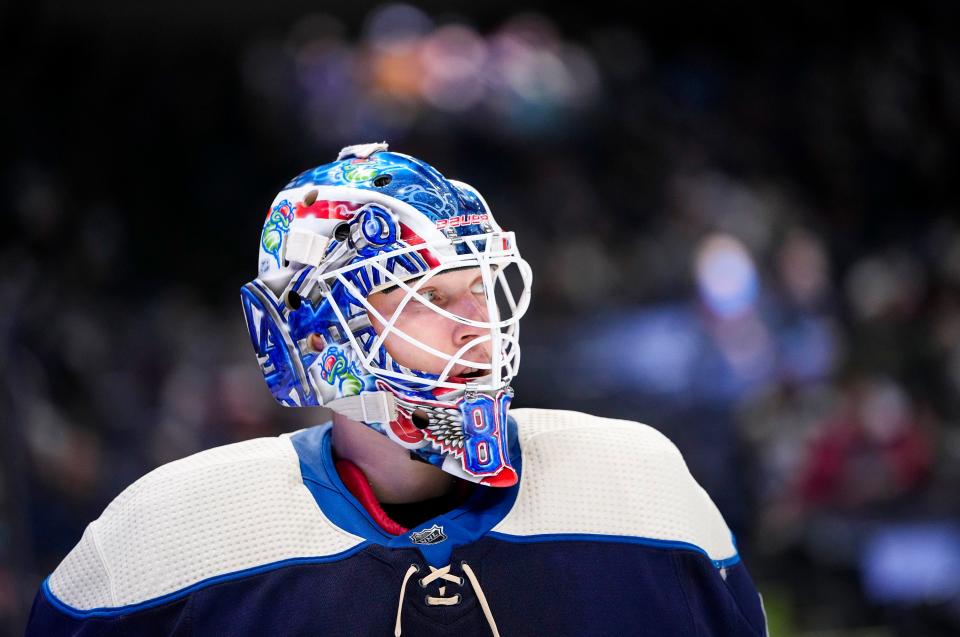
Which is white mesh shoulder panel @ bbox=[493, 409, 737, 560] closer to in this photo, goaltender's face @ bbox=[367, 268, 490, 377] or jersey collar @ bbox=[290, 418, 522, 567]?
jersey collar @ bbox=[290, 418, 522, 567]

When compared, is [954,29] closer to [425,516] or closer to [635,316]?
[635,316]

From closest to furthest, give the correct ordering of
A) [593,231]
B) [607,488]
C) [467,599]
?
[467,599] < [607,488] < [593,231]

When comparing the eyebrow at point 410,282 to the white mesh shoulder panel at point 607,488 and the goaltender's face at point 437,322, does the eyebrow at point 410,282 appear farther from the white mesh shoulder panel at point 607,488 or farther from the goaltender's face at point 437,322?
the white mesh shoulder panel at point 607,488

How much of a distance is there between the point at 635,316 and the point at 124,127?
3.16 meters

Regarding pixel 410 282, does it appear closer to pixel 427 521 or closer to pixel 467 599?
pixel 427 521

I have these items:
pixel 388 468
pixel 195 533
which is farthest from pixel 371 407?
pixel 195 533

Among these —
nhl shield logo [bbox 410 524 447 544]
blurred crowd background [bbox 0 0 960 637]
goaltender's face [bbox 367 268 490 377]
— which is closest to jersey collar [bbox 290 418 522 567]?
nhl shield logo [bbox 410 524 447 544]

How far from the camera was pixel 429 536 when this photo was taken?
1.62m

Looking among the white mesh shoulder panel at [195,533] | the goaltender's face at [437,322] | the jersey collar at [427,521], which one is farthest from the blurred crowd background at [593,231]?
the goaltender's face at [437,322]

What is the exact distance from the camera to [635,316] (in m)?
6.86

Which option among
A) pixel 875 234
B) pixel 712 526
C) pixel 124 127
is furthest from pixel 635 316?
pixel 712 526

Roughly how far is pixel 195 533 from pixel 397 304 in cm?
39

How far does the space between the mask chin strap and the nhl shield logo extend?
0.15m

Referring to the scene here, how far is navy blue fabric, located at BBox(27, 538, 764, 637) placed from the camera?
156cm
